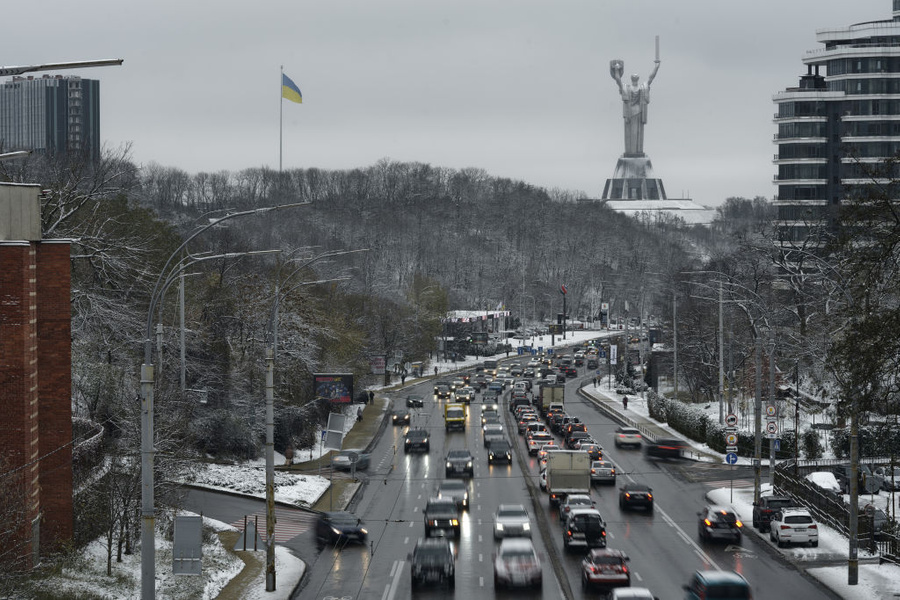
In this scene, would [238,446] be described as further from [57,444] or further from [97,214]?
[57,444]

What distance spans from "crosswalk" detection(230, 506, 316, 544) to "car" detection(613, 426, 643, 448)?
25858mm

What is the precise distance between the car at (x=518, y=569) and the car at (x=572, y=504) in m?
8.00

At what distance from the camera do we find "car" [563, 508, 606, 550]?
36.5 meters

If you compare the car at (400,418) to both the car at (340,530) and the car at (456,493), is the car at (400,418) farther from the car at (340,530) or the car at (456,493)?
the car at (340,530)

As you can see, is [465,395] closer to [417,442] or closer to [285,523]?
[417,442]

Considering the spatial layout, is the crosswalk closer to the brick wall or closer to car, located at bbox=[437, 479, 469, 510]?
car, located at bbox=[437, 479, 469, 510]

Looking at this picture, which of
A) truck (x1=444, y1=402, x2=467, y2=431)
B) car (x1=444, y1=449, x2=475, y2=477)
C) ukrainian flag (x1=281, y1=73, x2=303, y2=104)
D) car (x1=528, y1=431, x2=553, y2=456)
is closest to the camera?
ukrainian flag (x1=281, y1=73, x2=303, y2=104)

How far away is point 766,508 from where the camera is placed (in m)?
41.0

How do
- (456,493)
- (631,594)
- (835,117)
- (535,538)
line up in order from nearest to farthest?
(631,594)
(535,538)
(456,493)
(835,117)

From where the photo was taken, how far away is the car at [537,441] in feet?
210

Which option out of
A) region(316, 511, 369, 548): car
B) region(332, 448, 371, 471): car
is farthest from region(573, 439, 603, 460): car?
region(316, 511, 369, 548): car

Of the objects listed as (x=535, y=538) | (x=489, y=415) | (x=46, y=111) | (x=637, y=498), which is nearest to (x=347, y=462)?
(x=637, y=498)

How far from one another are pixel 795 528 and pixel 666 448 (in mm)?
25105

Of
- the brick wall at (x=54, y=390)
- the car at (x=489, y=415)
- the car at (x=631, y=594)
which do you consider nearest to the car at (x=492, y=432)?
the car at (x=489, y=415)
